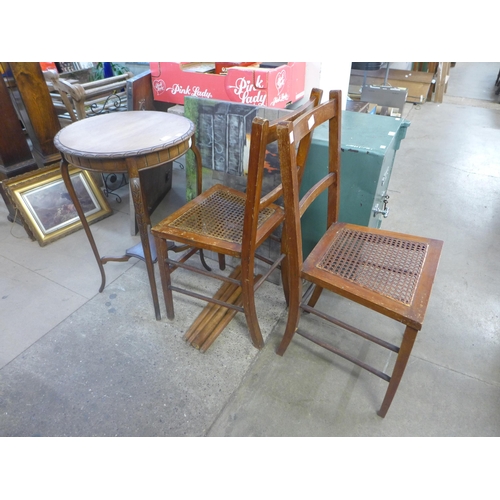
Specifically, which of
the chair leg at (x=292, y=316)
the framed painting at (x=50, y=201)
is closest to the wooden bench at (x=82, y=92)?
the framed painting at (x=50, y=201)

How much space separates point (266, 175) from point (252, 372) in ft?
3.15

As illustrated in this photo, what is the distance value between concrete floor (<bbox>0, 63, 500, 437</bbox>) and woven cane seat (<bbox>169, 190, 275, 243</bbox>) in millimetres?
564

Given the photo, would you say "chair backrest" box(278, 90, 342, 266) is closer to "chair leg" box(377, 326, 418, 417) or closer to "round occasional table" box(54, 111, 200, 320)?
"chair leg" box(377, 326, 418, 417)

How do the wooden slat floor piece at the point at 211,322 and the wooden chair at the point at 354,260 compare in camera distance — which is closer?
the wooden chair at the point at 354,260

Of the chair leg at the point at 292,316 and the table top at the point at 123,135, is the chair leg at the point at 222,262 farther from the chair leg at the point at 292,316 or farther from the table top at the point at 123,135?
the table top at the point at 123,135

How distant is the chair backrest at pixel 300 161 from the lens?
41.1 inches

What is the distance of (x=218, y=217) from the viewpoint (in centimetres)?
160

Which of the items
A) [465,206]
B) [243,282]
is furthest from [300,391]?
[465,206]

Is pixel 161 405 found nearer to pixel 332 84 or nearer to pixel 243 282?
pixel 243 282

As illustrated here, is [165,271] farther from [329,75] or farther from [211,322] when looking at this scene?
[329,75]

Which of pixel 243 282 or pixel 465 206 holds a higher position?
pixel 243 282

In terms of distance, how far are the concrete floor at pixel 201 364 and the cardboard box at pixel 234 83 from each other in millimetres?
1159

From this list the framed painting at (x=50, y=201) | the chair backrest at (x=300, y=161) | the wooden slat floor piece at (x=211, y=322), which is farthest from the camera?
the framed painting at (x=50, y=201)

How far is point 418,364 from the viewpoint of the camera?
159 centimetres
